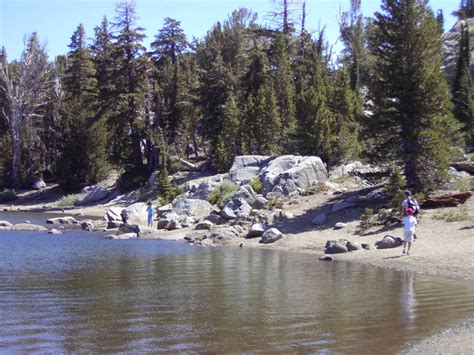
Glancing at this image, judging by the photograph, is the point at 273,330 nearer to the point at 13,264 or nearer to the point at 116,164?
the point at 13,264

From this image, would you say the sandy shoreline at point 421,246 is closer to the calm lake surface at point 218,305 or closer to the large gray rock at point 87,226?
the calm lake surface at point 218,305

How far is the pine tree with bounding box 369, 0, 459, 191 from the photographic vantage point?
25.6 meters

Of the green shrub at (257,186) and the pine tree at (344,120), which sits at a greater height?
the pine tree at (344,120)

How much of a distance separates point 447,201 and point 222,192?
1370 centimetres

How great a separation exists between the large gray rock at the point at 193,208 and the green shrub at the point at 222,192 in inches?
24.1

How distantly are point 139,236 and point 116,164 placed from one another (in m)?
29.8

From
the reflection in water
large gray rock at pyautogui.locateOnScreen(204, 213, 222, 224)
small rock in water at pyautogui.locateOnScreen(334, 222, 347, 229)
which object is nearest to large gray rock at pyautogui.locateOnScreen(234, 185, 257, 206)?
large gray rock at pyautogui.locateOnScreen(204, 213, 222, 224)

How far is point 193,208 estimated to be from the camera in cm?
3181

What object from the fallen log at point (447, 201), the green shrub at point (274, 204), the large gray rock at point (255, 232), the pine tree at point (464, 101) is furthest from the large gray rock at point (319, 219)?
the pine tree at point (464, 101)

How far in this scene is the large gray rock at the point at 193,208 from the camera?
31.5m

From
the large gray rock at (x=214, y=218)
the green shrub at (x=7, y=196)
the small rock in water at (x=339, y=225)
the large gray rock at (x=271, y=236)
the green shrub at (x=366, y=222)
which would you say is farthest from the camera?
the green shrub at (x=7, y=196)

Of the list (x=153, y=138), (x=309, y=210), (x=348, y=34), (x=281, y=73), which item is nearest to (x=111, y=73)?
(x=153, y=138)

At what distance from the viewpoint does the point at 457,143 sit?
91.7 feet

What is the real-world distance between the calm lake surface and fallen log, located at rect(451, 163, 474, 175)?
15.6 meters
